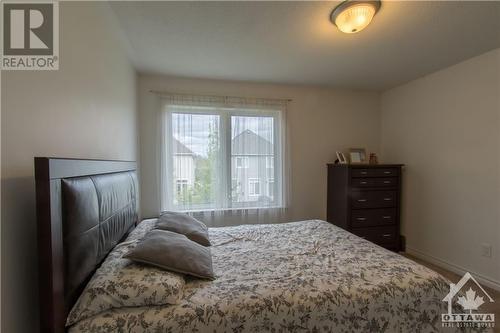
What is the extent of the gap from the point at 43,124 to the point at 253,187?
2.59 metres

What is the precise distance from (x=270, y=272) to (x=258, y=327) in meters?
0.36

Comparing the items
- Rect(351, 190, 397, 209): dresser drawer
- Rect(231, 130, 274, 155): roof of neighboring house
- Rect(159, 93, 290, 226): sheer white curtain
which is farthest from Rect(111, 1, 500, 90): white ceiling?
Rect(351, 190, 397, 209): dresser drawer

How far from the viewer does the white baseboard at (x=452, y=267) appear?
2.36 metres

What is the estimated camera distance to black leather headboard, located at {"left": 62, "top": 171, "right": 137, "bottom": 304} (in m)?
0.91

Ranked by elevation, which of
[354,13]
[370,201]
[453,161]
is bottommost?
[370,201]

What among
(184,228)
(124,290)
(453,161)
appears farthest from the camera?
(453,161)

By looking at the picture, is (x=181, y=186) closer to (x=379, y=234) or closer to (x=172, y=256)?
(x=172, y=256)

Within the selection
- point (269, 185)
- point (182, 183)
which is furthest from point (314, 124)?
point (182, 183)

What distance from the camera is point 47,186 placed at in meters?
0.79

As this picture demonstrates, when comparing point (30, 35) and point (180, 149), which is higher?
point (30, 35)

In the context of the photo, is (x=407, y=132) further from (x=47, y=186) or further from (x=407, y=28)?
(x=47, y=186)

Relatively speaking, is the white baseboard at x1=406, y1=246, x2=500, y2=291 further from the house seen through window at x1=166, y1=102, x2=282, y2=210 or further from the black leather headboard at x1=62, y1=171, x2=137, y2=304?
the black leather headboard at x1=62, y1=171, x2=137, y2=304

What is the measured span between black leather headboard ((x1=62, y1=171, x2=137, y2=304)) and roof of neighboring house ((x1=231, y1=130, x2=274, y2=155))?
6.35 ft

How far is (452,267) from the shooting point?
9.02ft
